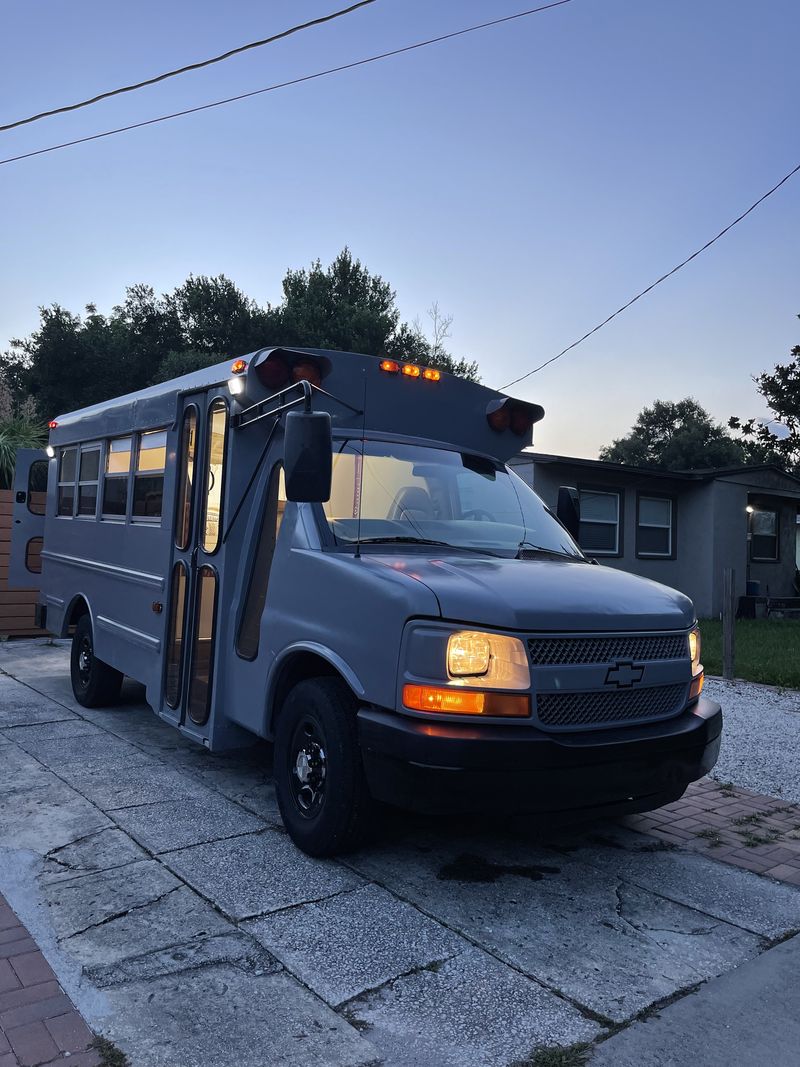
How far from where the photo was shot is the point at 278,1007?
9.05 ft

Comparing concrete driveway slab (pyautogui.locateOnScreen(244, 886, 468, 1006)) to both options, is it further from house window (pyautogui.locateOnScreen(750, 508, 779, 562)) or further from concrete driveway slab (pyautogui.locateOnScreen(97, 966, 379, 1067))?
house window (pyautogui.locateOnScreen(750, 508, 779, 562))

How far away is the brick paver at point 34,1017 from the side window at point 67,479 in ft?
18.5

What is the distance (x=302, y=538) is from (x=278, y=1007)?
88.3 inches

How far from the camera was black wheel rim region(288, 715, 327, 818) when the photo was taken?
397 cm

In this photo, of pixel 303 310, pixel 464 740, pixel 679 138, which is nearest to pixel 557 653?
pixel 464 740

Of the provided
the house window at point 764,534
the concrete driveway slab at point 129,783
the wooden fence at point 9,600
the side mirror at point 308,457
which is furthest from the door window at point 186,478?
the house window at point 764,534

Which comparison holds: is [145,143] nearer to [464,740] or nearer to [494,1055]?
[464,740]

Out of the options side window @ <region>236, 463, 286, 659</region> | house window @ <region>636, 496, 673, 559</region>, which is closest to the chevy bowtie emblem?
side window @ <region>236, 463, 286, 659</region>

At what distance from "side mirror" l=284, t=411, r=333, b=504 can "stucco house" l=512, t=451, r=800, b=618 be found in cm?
1298

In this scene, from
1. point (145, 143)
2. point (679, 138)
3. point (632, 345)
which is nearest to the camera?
point (145, 143)

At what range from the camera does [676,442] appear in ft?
170

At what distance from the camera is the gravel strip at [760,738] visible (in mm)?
5949

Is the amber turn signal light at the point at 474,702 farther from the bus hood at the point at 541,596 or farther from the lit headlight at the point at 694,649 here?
the lit headlight at the point at 694,649

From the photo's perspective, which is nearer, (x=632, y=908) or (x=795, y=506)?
(x=632, y=908)
